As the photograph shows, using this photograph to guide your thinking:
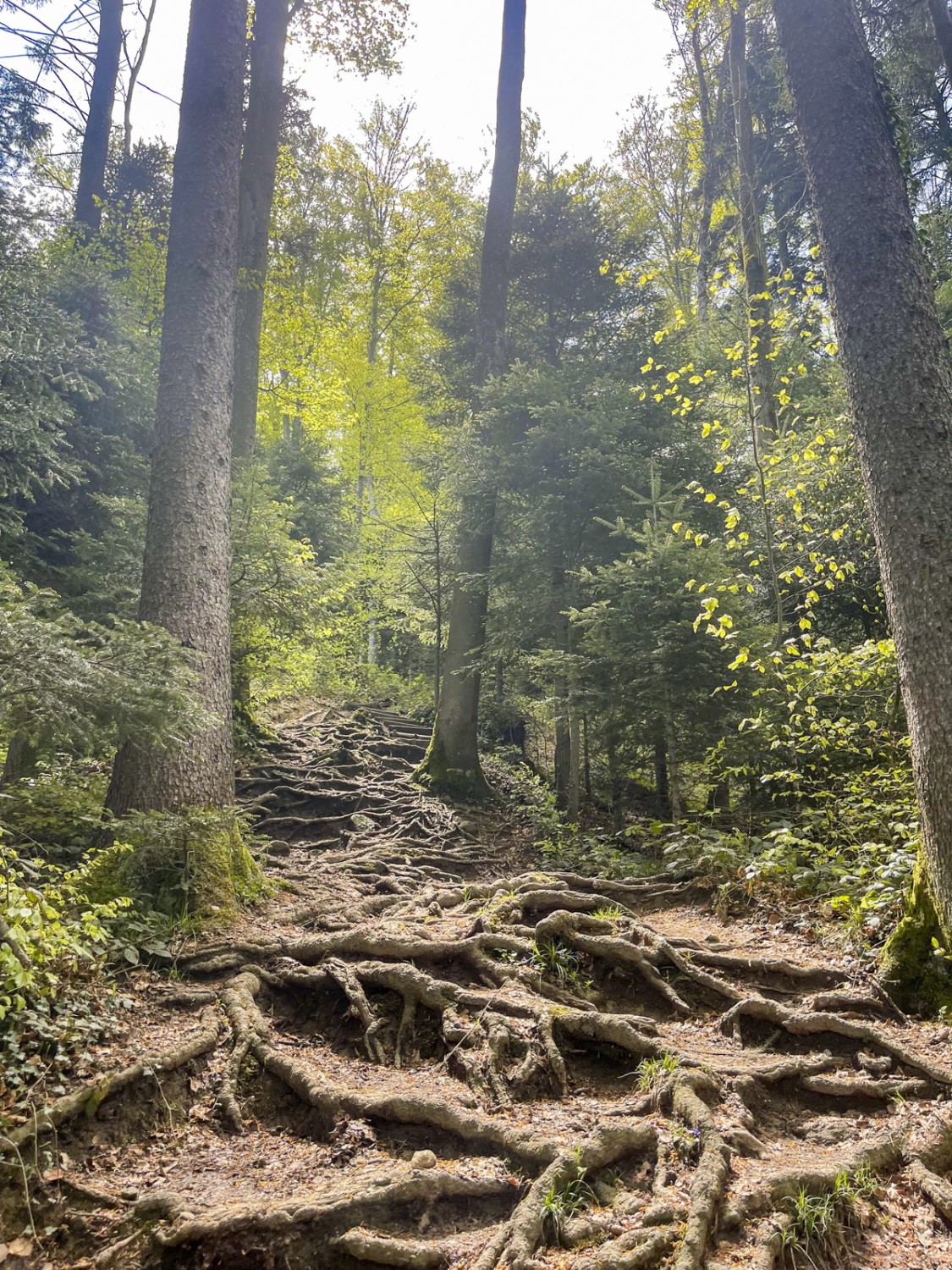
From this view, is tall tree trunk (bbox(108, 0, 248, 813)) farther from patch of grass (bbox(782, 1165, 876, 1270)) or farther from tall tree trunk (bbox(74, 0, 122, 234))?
tall tree trunk (bbox(74, 0, 122, 234))

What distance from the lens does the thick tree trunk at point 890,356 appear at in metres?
3.97

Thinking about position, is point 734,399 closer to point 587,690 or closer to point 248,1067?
point 587,690

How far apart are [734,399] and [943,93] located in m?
8.09

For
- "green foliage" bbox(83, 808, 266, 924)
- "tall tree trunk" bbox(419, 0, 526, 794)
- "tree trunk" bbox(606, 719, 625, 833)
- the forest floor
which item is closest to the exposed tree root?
the forest floor

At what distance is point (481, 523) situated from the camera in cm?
1149

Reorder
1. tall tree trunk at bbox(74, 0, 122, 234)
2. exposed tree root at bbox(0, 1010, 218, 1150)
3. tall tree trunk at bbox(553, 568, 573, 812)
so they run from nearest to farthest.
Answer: exposed tree root at bbox(0, 1010, 218, 1150), tall tree trunk at bbox(553, 568, 573, 812), tall tree trunk at bbox(74, 0, 122, 234)

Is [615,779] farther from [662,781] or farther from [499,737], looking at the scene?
[499,737]

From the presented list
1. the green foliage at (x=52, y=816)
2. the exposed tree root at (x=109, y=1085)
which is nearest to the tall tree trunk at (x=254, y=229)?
the green foliage at (x=52, y=816)

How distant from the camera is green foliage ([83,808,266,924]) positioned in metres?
4.61

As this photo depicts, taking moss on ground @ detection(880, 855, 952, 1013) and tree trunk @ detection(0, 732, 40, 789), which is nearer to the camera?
moss on ground @ detection(880, 855, 952, 1013)

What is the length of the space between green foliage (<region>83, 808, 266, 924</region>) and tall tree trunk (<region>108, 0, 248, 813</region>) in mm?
373

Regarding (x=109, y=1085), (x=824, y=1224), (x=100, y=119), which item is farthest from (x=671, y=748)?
(x=100, y=119)

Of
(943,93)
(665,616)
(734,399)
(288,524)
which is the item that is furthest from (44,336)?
(943,93)

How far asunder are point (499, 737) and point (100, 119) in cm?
1407
